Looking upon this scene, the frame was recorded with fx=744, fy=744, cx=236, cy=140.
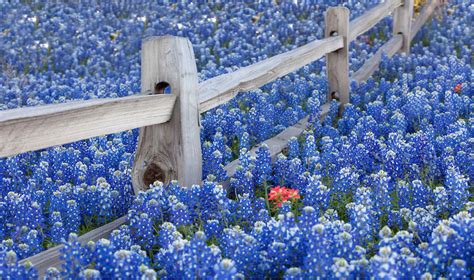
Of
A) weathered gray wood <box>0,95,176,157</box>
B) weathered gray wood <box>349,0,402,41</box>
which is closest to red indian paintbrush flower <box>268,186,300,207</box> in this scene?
weathered gray wood <box>0,95,176,157</box>

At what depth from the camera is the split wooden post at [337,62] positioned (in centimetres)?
703

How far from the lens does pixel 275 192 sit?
4340mm

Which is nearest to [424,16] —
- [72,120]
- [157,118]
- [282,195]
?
[282,195]

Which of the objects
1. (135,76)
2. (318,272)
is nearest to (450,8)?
(135,76)

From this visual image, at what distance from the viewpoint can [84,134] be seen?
3.54 metres

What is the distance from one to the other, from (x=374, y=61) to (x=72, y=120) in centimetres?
605

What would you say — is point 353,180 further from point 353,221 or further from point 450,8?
point 450,8

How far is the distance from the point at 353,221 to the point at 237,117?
8.89 feet

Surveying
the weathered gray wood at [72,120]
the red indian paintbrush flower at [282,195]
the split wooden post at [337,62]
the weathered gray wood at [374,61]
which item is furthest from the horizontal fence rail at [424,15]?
the weathered gray wood at [72,120]

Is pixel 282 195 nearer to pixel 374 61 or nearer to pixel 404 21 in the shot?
pixel 374 61

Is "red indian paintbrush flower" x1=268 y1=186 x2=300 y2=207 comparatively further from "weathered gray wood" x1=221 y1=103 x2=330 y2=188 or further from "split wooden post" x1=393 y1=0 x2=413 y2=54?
"split wooden post" x1=393 y1=0 x2=413 y2=54

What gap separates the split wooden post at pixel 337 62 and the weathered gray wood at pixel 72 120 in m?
3.28

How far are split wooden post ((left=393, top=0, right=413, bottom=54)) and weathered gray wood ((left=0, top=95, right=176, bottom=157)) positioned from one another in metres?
6.71

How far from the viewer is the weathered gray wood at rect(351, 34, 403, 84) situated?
832 cm
